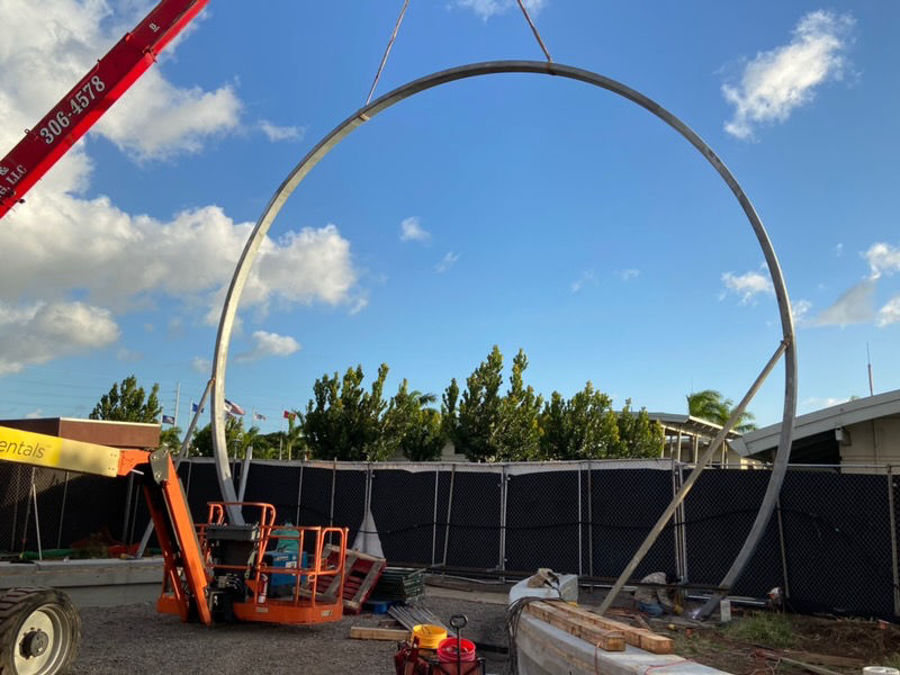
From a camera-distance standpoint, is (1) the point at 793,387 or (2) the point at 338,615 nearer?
(2) the point at 338,615

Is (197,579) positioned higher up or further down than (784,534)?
further down

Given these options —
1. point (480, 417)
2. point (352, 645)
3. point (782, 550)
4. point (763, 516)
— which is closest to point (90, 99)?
point (352, 645)

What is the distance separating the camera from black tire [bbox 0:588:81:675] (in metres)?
6.81

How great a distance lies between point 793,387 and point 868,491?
201 centimetres

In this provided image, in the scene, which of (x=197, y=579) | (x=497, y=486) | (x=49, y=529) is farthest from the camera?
(x=49, y=529)

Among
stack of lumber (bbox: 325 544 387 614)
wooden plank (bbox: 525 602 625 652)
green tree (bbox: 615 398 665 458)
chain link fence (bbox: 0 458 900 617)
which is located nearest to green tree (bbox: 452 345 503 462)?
green tree (bbox: 615 398 665 458)

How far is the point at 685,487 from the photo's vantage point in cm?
1076

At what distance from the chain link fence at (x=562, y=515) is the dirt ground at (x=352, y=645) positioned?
3.56 feet

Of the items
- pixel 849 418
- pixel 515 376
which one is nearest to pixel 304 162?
pixel 849 418

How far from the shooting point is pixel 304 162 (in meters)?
16.4

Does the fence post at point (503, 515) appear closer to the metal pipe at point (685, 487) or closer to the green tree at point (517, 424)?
the metal pipe at point (685, 487)

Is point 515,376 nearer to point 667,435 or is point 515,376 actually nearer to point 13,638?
point 667,435

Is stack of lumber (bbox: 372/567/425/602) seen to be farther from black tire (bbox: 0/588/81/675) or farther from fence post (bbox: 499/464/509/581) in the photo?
black tire (bbox: 0/588/81/675)

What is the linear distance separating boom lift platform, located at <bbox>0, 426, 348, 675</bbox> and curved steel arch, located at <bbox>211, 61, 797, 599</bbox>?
4500mm
